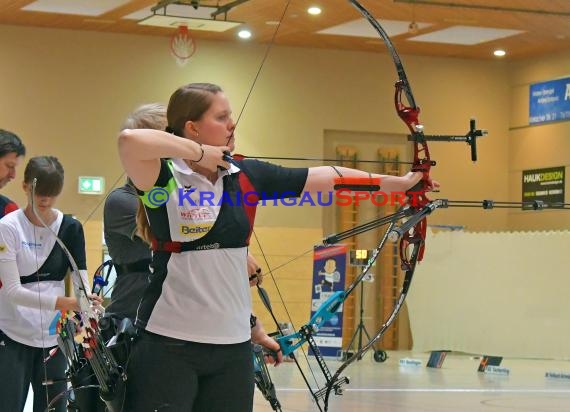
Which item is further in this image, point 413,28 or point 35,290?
point 413,28

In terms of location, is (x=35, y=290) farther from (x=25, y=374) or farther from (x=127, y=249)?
(x=127, y=249)

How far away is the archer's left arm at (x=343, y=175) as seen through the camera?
8.94 ft

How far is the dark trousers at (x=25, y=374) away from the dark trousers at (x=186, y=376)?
1.25 metres

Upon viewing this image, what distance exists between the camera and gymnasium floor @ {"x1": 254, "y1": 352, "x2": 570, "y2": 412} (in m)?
7.29

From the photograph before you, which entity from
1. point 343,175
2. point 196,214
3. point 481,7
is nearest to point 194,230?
point 196,214

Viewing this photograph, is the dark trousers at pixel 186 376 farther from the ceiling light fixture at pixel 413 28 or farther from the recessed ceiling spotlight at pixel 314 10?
the ceiling light fixture at pixel 413 28

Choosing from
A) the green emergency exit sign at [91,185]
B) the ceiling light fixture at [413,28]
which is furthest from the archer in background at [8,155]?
the green emergency exit sign at [91,185]

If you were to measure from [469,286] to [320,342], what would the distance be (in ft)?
6.86

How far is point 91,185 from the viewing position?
42.1ft

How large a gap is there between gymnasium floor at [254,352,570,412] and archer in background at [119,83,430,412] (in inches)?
175

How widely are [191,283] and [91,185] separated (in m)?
10.6

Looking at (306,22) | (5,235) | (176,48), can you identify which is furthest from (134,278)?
(176,48)

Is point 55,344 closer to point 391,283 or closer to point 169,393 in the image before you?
point 169,393

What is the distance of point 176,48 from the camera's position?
13.3 meters
